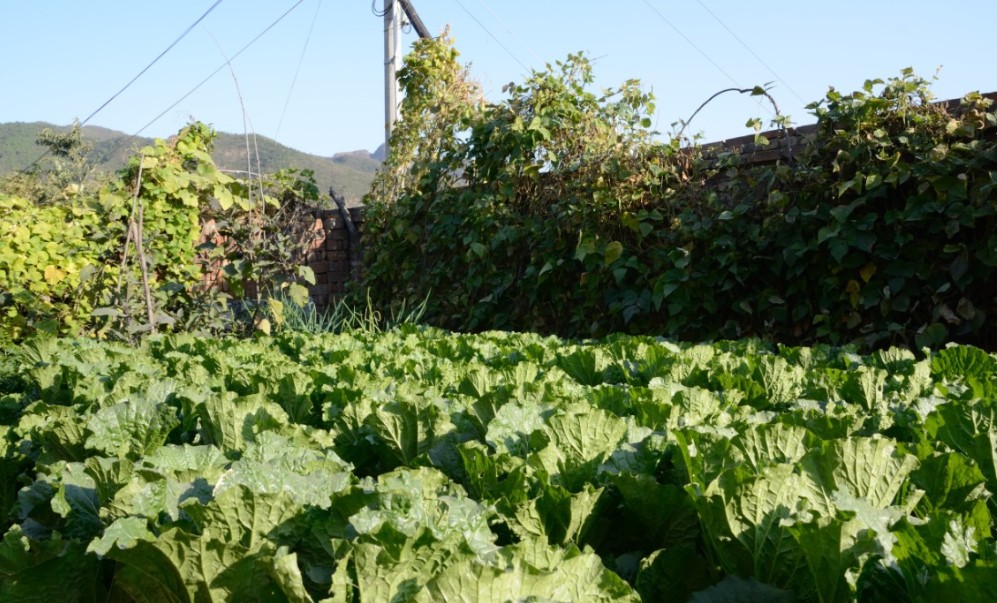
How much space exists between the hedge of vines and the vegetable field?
2.74m

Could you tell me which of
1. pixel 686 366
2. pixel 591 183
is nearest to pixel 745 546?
pixel 686 366

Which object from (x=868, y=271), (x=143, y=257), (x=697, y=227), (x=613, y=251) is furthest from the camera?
(x=143, y=257)

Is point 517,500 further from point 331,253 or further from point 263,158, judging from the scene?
point 263,158

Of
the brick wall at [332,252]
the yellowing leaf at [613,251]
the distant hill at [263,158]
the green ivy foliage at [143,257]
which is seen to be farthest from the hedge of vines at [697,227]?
the distant hill at [263,158]

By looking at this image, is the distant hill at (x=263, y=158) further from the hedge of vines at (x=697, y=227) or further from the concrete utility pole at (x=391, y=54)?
the hedge of vines at (x=697, y=227)

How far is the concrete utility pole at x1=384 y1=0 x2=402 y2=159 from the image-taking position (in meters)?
11.1

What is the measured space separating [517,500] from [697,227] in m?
4.41

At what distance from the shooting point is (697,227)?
17.5ft

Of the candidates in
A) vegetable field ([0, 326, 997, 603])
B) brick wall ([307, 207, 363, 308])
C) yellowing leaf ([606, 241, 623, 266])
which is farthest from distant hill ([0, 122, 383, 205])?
vegetable field ([0, 326, 997, 603])

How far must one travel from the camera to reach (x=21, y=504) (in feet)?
4.96

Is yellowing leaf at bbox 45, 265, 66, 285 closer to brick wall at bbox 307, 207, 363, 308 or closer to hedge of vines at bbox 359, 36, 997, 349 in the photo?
hedge of vines at bbox 359, 36, 997, 349

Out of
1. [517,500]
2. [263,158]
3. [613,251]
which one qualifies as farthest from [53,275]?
[263,158]

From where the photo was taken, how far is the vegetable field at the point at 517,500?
0.90m

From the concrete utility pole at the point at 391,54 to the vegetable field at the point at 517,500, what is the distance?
9.52 m
